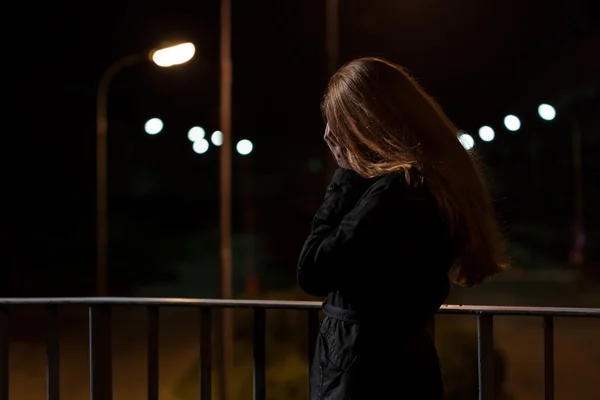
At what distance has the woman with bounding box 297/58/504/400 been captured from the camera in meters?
1.71

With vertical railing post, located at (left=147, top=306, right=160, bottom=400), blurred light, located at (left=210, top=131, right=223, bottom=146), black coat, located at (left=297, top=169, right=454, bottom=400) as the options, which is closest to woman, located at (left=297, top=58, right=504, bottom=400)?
black coat, located at (left=297, top=169, right=454, bottom=400)

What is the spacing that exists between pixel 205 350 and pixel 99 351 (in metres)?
0.44

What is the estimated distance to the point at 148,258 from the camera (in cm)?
3247

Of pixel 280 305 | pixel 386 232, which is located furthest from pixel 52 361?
pixel 386 232

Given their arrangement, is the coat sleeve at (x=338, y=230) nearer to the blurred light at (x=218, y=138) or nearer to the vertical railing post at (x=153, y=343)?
the vertical railing post at (x=153, y=343)

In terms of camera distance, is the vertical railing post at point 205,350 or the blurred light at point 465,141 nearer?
the blurred light at point 465,141

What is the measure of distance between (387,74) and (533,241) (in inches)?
1430

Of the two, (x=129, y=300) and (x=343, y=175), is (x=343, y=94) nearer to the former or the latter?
(x=343, y=175)

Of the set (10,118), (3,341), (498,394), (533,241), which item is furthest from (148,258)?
(3,341)

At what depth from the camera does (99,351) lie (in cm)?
286

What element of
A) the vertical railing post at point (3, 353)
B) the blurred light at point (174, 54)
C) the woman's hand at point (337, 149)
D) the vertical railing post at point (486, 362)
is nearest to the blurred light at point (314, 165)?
the blurred light at point (174, 54)

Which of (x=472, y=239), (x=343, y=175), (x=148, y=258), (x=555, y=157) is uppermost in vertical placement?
(x=555, y=157)

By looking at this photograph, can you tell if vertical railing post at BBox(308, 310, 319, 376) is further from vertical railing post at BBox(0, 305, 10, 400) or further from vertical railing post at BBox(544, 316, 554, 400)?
vertical railing post at BBox(0, 305, 10, 400)

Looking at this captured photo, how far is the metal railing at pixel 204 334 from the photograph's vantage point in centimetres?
246
